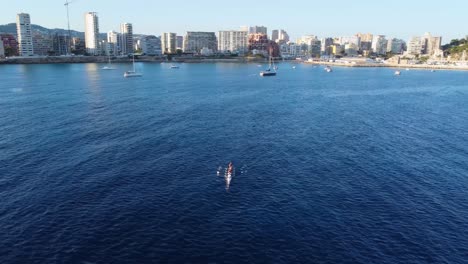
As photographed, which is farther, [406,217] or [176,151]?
[176,151]

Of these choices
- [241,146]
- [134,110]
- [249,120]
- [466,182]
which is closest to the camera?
[466,182]

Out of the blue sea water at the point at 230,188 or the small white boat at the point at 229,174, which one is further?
the small white boat at the point at 229,174

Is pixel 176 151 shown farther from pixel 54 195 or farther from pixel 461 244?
pixel 461 244

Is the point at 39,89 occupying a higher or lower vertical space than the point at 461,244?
higher

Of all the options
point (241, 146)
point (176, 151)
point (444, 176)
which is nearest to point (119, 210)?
point (176, 151)

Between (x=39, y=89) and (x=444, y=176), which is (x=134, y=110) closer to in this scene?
(x=39, y=89)

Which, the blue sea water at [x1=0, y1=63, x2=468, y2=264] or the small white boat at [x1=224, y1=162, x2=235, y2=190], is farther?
the small white boat at [x1=224, y1=162, x2=235, y2=190]

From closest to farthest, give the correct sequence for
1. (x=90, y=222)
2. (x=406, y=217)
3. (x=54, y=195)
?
(x=90, y=222)
(x=406, y=217)
(x=54, y=195)
